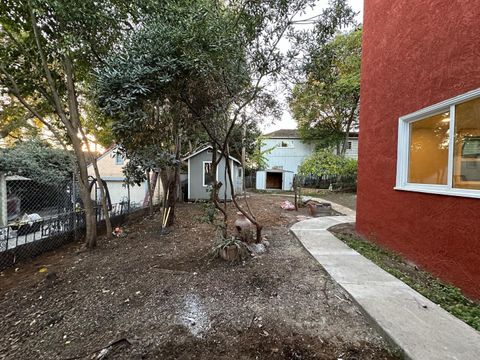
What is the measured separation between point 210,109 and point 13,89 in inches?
148

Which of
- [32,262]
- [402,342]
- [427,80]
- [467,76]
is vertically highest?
[427,80]

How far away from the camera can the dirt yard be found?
1945 millimetres

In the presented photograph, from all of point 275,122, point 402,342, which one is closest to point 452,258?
point 402,342

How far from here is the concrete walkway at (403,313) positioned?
177 centimetres

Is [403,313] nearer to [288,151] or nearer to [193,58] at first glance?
[193,58]

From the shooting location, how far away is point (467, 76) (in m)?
2.65

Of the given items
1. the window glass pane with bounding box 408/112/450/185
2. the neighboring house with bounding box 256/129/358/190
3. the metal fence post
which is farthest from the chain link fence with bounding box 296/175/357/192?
the metal fence post

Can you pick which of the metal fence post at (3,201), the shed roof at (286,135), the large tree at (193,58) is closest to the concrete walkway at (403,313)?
the large tree at (193,58)

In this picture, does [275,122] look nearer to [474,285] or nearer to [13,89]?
[474,285]

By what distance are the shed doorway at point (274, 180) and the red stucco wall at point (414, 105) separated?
1650 centimetres

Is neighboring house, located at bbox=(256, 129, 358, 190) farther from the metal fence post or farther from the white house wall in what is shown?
the metal fence post

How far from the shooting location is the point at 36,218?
18.6 ft

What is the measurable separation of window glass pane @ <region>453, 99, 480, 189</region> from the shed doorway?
18793 millimetres

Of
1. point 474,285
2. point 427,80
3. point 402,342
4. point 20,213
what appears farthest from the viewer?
point 20,213
